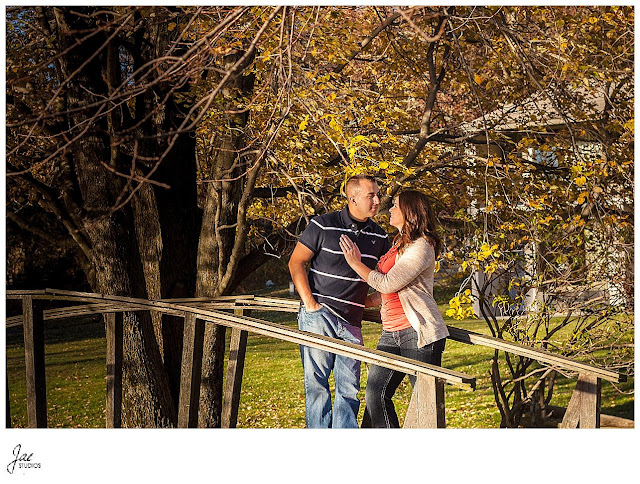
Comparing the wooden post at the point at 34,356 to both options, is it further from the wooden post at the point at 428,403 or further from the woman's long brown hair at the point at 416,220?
the wooden post at the point at 428,403

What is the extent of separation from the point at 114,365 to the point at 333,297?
1.73 metres

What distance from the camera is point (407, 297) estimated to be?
4.24 meters

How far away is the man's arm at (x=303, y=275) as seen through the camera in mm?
4496

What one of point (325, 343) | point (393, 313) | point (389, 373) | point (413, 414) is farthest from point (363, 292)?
point (413, 414)

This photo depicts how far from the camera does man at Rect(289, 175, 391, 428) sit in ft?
14.9

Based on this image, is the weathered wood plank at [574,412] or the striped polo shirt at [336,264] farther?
the striped polo shirt at [336,264]

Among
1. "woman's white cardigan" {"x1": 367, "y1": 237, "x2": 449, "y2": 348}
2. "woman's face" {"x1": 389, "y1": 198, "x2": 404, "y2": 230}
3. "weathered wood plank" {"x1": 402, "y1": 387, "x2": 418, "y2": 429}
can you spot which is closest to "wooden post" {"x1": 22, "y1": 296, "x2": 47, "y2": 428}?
"woman's white cardigan" {"x1": 367, "y1": 237, "x2": 449, "y2": 348}

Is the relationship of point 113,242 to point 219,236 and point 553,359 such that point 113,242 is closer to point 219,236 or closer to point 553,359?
point 219,236

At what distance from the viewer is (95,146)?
700cm

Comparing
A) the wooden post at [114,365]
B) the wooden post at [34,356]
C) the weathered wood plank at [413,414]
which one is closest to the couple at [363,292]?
the weathered wood plank at [413,414]

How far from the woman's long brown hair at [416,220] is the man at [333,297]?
1.03 feet
